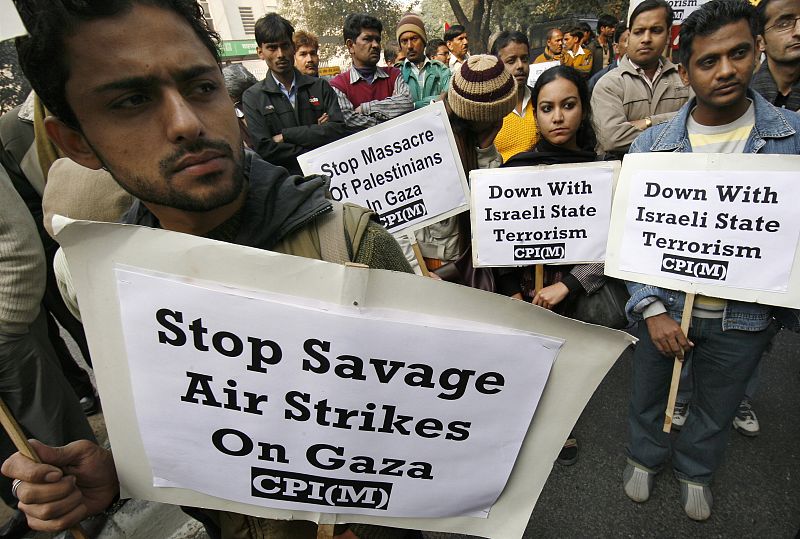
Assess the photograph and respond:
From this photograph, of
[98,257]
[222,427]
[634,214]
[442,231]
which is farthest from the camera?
[442,231]

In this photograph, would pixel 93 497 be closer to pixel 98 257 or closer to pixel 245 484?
pixel 245 484

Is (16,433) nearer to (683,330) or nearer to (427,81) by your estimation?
(683,330)

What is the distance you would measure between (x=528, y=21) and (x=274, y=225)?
3104 centimetres

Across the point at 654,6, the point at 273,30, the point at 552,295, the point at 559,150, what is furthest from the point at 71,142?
the point at 654,6

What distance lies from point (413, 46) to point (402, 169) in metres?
3.75

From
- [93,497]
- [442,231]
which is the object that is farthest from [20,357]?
[442,231]

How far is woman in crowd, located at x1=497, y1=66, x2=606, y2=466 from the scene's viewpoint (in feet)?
6.95

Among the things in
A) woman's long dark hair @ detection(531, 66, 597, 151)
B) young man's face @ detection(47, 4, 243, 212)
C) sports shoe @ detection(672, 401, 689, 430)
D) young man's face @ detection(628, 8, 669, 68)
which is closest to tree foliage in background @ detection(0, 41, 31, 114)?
young man's face @ detection(47, 4, 243, 212)

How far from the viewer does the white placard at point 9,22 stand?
0.59 meters

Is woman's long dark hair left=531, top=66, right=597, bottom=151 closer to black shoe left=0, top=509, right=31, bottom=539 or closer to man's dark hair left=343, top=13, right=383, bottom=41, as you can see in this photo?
man's dark hair left=343, top=13, right=383, bottom=41

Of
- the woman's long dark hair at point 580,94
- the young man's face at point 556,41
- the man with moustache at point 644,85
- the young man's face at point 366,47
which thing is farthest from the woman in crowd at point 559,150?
the young man's face at point 556,41

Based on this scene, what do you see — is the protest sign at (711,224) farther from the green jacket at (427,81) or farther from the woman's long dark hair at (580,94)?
→ the green jacket at (427,81)

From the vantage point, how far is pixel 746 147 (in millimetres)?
1729

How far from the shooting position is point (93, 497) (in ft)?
3.12
